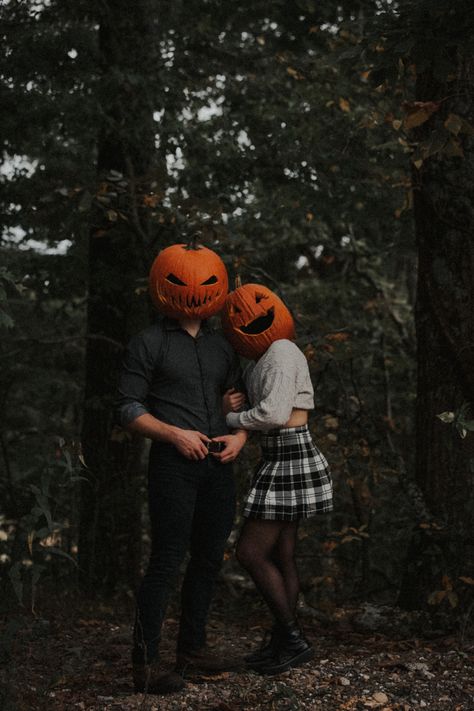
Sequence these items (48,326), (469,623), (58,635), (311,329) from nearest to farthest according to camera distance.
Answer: (469,623) → (58,635) → (311,329) → (48,326)

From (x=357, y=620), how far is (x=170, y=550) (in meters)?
2.08

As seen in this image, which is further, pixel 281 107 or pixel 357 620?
pixel 281 107

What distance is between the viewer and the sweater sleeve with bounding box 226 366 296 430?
4.19 m

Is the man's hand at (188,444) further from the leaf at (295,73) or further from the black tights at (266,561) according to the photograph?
the leaf at (295,73)

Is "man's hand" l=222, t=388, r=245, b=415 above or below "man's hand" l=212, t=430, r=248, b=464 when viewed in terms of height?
above

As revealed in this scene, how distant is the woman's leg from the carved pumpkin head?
1.26 meters

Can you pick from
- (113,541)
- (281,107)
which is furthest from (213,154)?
(113,541)

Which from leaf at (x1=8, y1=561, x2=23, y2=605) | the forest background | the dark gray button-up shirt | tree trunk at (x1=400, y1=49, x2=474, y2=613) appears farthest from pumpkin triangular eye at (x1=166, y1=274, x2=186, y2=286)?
tree trunk at (x1=400, y1=49, x2=474, y2=613)

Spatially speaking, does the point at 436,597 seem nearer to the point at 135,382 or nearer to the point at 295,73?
the point at 135,382

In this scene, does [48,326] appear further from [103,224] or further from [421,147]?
[421,147]

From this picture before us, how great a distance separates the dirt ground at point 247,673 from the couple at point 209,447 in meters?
0.15

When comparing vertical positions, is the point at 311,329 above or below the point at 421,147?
below

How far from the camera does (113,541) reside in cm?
721

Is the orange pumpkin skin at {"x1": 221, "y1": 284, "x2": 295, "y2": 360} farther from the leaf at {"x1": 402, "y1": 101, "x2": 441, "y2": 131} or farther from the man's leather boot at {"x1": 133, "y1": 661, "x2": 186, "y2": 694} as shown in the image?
the man's leather boot at {"x1": 133, "y1": 661, "x2": 186, "y2": 694}
